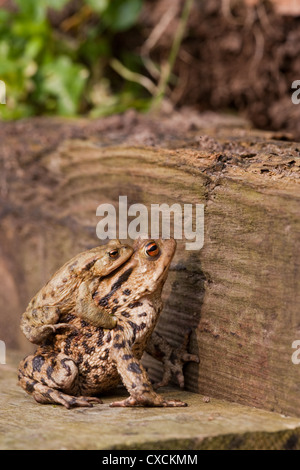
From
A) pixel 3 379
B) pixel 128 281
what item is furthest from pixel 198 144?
pixel 3 379

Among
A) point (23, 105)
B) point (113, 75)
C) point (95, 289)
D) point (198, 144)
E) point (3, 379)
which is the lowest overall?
point (3, 379)

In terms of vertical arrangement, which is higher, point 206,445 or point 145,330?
point 145,330

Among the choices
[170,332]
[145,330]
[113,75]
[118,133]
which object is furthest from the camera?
[113,75]

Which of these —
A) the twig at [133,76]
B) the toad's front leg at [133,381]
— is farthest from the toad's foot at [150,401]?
the twig at [133,76]

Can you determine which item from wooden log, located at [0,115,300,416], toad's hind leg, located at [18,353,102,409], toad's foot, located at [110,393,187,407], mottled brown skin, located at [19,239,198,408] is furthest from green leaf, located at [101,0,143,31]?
toad's foot, located at [110,393,187,407]

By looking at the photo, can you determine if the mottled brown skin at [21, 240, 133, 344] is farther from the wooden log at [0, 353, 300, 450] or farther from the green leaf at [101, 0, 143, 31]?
the green leaf at [101, 0, 143, 31]

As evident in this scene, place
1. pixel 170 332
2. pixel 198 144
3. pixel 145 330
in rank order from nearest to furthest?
pixel 145 330
pixel 170 332
pixel 198 144

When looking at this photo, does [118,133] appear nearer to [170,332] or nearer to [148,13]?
[170,332]

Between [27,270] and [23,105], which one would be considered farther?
[23,105]
